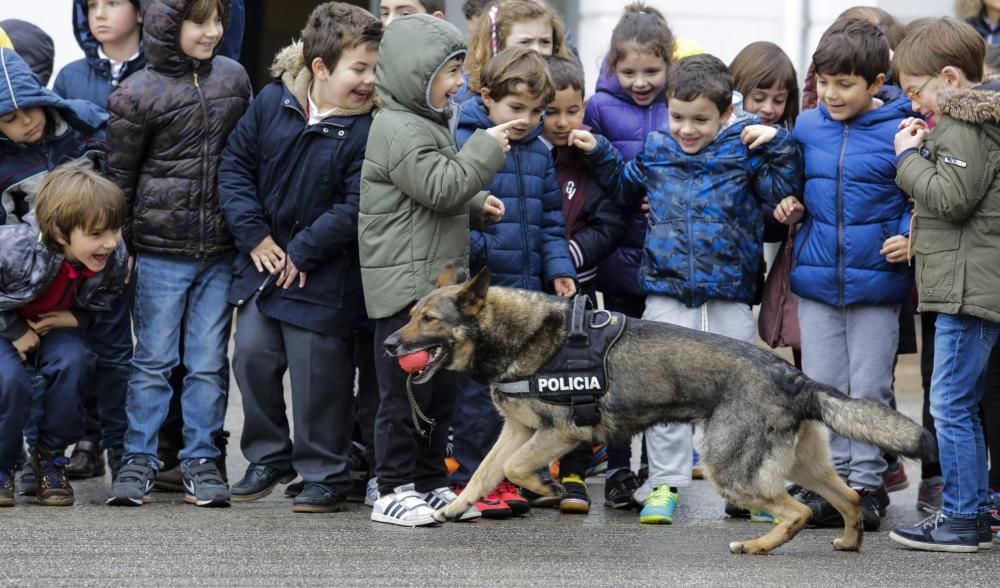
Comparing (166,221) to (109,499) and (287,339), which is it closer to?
(287,339)

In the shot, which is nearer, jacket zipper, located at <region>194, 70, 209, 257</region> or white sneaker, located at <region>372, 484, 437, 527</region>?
white sneaker, located at <region>372, 484, 437, 527</region>

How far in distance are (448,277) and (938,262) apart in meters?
1.99

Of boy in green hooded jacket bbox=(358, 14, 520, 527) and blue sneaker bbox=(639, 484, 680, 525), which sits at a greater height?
boy in green hooded jacket bbox=(358, 14, 520, 527)

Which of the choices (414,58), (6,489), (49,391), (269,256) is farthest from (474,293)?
(6,489)

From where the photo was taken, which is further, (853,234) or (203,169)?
(203,169)

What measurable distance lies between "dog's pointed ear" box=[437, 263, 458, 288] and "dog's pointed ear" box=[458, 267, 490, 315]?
0.51ft

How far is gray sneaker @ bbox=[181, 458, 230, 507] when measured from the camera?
665cm

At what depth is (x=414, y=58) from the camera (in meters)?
6.14

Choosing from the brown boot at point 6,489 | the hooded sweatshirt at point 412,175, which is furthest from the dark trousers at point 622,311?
the brown boot at point 6,489

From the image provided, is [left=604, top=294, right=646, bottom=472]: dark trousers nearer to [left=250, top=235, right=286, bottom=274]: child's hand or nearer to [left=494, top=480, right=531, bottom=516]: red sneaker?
[left=494, top=480, right=531, bottom=516]: red sneaker

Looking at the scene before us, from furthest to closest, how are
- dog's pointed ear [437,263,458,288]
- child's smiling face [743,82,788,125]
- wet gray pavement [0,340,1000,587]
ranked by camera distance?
child's smiling face [743,82,788,125] < dog's pointed ear [437,263,458,288] < wet gray pavement [0,340,1000,587]

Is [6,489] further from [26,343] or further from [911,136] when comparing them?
[911,136]

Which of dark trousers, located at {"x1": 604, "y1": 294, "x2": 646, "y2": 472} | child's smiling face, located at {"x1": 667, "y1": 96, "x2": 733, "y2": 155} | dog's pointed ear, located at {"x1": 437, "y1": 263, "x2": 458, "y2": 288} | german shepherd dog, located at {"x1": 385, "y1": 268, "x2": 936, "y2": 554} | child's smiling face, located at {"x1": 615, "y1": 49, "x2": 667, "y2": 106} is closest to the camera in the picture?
german shepherd dog, located at {"x1": 385, "y1": 268, "x2": 936, "y2": 554}

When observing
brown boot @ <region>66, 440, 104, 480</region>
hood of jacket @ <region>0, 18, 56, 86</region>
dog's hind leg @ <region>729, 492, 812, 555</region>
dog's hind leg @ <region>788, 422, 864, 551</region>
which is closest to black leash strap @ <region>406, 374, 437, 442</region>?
dog's hind leg @ <region>729, 492, 812, 555</region>
